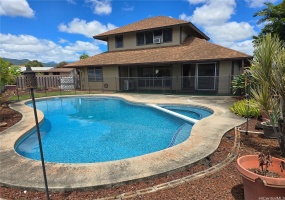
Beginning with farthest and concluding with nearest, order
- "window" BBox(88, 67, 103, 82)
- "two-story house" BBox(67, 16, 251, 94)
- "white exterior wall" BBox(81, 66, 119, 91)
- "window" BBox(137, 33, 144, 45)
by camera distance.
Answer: "window" BBox(88, 67, 103, 82)
"window" BBox(137, 33, 144, 45)
"white exterior wall" BBox(81, 66, 119, 91)
"two-story house" BBox(67, 16, 251, 94)

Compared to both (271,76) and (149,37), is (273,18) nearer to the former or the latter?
(149,37)

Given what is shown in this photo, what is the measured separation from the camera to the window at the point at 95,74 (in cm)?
2089

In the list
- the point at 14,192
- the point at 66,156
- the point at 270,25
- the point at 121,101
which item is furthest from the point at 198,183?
the point at 270,25

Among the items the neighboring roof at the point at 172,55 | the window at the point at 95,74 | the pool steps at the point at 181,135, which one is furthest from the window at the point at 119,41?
the pool steps at the point at 181,135

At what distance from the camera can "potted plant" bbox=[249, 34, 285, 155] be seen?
11.9 feet

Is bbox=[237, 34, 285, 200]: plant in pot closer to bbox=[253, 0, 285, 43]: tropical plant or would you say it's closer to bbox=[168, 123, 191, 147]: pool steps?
bbox=[168, 123, 191, 147]: pool steps

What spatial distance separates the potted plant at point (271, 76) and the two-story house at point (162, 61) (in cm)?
1097

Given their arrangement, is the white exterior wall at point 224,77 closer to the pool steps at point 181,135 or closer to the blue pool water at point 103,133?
the blue pool water at point 103,133

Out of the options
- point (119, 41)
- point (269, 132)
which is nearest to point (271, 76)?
point (269, 132)

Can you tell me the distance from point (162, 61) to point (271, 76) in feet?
42.3

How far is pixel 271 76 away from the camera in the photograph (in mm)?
3715

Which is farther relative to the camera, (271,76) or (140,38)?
(140,38)

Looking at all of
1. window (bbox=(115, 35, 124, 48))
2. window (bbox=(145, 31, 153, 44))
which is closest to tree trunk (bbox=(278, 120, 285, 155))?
window (bbox=(145, 31, 153, 44))

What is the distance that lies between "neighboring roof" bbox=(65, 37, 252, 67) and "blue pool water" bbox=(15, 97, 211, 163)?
605 centimetres
